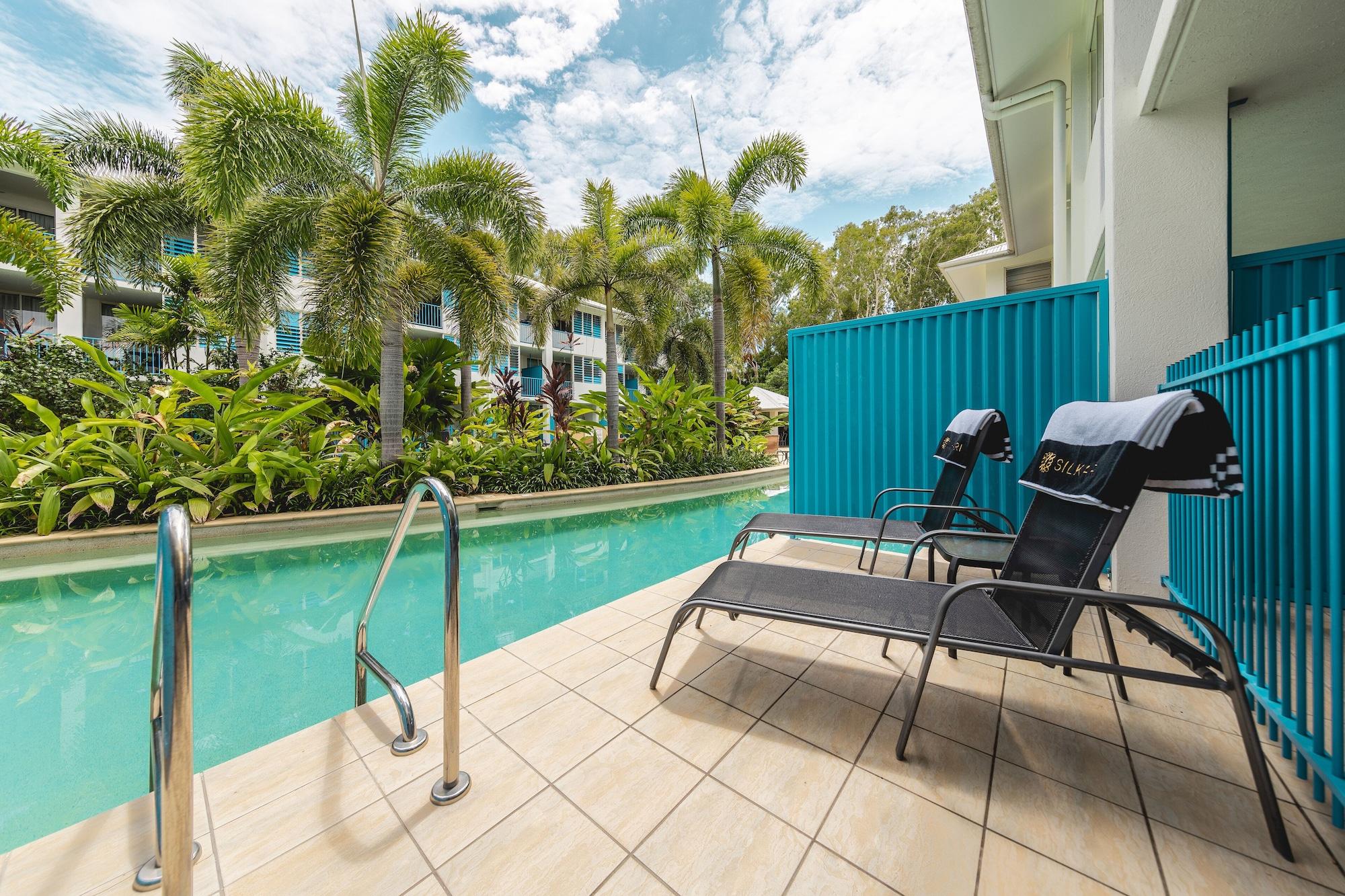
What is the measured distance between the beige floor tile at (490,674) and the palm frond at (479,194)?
7.17 metres

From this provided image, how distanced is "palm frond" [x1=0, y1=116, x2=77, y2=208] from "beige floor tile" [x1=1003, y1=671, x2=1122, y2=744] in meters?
11.6

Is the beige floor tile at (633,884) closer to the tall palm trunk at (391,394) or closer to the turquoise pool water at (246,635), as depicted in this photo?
the turquoise pool water at (246,635)

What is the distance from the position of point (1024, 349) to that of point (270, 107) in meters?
8.83

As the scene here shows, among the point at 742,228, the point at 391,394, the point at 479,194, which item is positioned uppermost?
the point at 742,228

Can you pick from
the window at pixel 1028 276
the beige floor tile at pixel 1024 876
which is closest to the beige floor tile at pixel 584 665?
the beige floor tile at pixel 1024 876

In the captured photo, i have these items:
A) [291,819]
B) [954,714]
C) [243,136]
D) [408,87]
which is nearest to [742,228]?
[408,87]

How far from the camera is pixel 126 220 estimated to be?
23.5 ft

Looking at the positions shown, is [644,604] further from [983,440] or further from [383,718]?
[983,440]

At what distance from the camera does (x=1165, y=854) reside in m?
1.27

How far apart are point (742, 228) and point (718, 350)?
106 inches

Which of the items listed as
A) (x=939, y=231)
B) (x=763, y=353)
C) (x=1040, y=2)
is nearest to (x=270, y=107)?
(x=1040, y=2)

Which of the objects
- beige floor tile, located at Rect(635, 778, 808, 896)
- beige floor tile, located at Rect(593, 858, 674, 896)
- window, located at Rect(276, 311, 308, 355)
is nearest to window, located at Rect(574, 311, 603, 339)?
window, located at Rect(276, 311, 308, 355)

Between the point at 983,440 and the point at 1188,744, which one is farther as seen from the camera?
the point at 983,440

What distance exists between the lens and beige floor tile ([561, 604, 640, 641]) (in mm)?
2701
